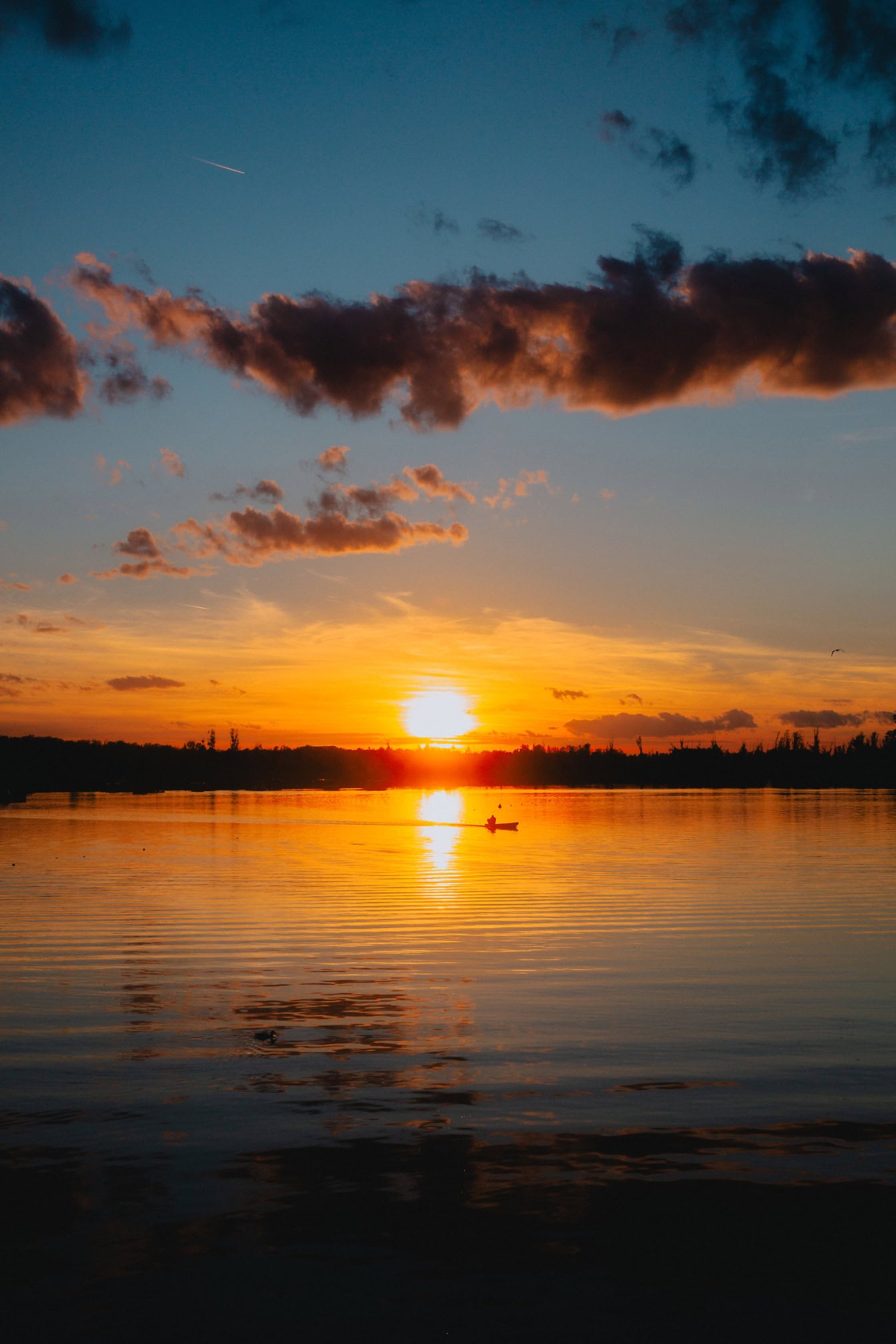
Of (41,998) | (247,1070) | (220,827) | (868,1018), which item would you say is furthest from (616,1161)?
(220,827)

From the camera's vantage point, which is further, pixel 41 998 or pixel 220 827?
pixel 220 827

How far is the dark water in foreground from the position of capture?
1177 centimetres

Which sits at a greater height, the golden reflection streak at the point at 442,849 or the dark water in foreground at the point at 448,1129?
the dark water in foreground at the point at 448,1129

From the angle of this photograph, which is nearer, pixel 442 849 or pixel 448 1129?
pixel 448 1129

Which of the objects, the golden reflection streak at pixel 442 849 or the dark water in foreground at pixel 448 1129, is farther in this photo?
the golden reflection streak at pixel 442 849

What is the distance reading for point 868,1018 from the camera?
26.6m

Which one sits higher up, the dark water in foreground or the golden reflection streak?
the dark water in foreground

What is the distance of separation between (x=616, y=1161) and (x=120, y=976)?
20.8 metres

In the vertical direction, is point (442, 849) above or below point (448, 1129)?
below

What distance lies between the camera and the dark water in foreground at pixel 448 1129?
38.6 ft

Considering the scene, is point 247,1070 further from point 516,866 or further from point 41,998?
point 516,866

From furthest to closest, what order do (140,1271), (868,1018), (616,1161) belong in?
(868,1018)
(616,1161)
(140,1271)

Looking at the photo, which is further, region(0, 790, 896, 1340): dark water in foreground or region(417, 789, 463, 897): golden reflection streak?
region(417, 789, 463, 897): golden reflection streak

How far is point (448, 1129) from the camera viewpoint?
56.3 ft
